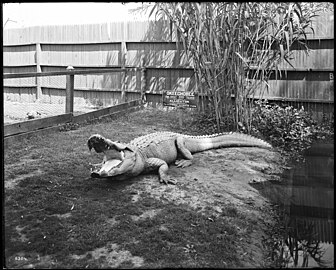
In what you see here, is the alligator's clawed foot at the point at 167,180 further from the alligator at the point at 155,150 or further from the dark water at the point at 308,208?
the dark water at the point at 308,208

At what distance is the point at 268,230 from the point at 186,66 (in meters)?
3.01

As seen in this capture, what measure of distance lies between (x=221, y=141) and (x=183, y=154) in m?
0.44

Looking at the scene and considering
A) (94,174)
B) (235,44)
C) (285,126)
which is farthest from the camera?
(235,44)

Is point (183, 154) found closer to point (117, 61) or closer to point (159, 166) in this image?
point (159, 166)

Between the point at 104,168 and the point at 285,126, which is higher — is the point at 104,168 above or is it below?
below

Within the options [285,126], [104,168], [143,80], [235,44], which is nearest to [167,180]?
[104,168]

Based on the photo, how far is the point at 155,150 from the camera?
295 cm

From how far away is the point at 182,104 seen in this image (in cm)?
348

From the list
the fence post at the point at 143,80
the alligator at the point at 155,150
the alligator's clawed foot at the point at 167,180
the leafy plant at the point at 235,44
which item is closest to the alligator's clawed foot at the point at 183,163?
the alligator at the point at 155,150

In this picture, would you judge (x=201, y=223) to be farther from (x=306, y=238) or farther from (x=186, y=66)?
→ (x=186, y=66)

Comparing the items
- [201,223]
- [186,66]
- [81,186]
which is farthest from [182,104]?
[201,223]

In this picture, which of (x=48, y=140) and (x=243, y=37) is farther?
(x=243, y=37)

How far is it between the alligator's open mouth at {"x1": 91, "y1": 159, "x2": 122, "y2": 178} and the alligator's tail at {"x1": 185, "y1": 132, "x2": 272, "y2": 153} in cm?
100

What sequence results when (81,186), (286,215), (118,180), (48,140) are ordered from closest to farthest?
(286,215)
(81,186)
(118,180)
(48,140)
